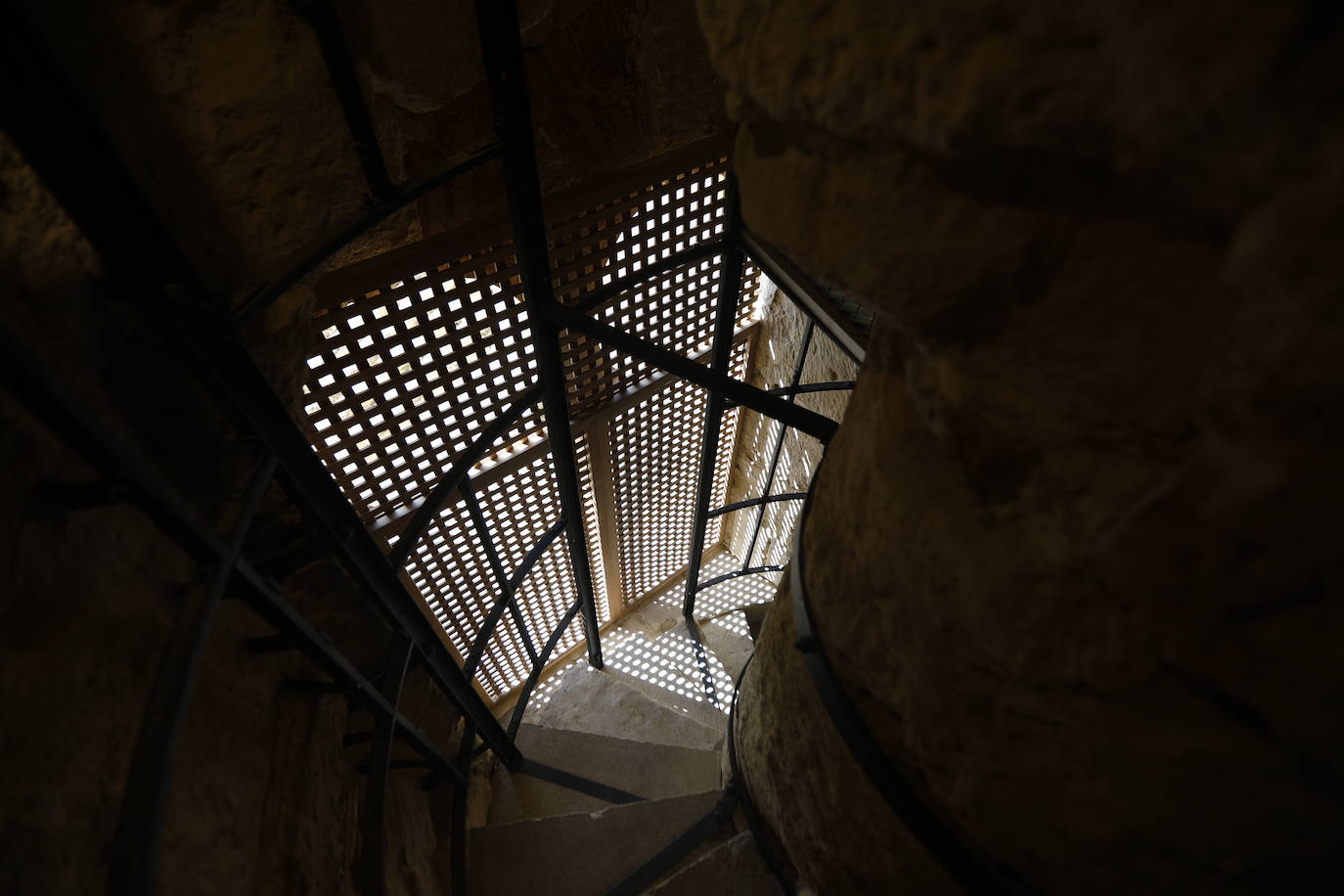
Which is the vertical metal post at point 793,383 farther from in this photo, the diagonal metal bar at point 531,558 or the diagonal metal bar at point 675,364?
the diagonal metal bar at point 531,558

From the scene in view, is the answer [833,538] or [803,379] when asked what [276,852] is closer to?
[833,538]

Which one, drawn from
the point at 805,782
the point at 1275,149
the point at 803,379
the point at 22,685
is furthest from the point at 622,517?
the point at 1275,149

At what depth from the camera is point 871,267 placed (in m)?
0.84

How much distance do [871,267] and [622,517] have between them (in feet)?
13.6

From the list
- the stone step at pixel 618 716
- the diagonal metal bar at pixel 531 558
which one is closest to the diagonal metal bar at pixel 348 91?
the diagonal metal bar at pixel 531 558

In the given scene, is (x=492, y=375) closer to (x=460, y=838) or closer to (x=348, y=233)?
(x=348, y=233)

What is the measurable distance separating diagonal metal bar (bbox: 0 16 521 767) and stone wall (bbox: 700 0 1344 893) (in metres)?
1.02

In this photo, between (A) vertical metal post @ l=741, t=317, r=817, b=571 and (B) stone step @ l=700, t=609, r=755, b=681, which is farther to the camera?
(B) stone step @ l=700, t=609, r=755, b=681

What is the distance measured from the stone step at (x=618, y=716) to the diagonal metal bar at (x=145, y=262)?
2.81 meters

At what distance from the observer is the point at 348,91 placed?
4.73 ft

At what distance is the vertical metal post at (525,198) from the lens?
1.54 meters

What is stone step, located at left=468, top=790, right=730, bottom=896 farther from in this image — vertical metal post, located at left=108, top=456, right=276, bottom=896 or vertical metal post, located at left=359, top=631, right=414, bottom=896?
vertical metal post, located at left=108, top=456, right=276, bottom=896

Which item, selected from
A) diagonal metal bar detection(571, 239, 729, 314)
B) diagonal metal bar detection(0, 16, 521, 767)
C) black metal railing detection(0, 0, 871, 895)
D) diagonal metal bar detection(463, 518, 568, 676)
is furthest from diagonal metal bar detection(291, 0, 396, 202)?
diagonal metal bar detection(463, 518, 568, 676)

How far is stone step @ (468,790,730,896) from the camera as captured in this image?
89.5 inches
